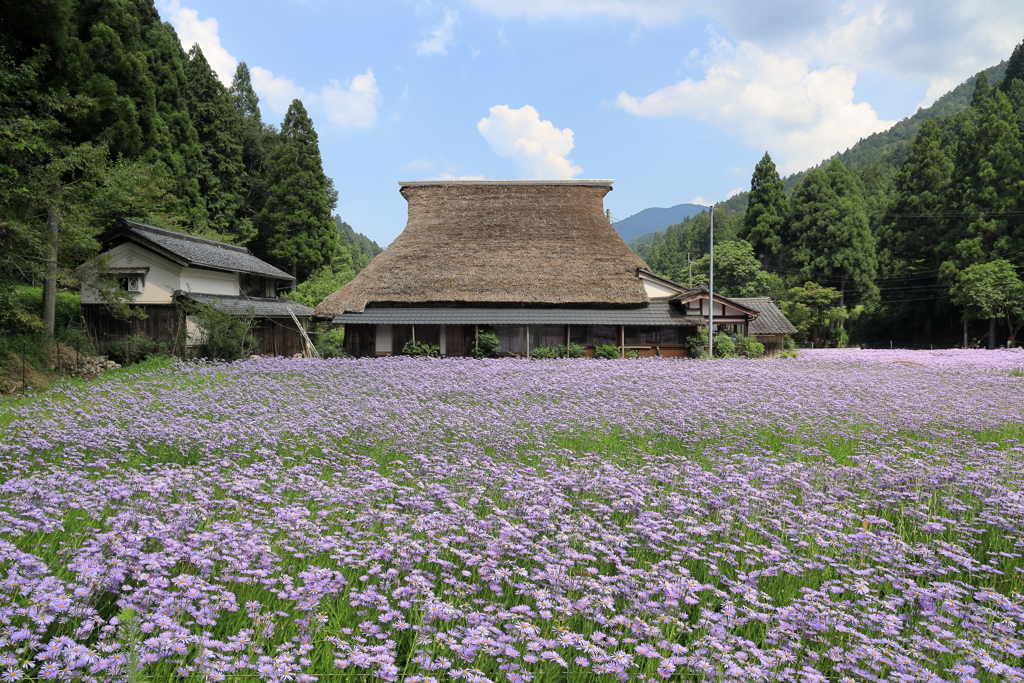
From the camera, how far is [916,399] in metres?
10.2

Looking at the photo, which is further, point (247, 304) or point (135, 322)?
point (247, 304)

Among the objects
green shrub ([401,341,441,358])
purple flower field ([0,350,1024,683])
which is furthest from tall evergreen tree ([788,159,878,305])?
purple flower field ([0,350,1024,683])

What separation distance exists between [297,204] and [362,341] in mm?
19434

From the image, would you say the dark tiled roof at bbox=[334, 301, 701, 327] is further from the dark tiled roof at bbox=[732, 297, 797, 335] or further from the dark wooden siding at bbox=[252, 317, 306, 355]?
the dark tiled roof at bbox=[732, 297, 797, 335]

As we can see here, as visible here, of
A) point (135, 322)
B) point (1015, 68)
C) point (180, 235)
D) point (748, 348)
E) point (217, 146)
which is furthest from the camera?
point (1015, 68)

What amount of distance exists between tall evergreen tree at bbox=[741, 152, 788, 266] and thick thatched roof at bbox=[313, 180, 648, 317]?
95.5 feet

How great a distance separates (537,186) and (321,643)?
28.8 m

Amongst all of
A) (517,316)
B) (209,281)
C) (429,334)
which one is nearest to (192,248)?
(209,281)

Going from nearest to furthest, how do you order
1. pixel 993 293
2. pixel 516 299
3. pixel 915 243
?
pixel 516 299 → pixel 993 293 → pixel 915 243

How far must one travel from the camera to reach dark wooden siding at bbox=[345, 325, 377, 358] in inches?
933

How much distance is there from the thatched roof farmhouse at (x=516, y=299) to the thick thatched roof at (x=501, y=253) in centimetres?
5

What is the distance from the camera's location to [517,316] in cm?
2280

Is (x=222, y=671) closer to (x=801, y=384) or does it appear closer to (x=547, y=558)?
(x=547, y=558)

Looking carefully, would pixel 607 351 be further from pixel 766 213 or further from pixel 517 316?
pixel 766 213
